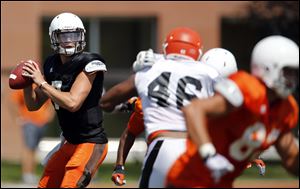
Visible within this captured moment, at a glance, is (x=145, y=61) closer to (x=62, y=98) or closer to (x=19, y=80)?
(x=62, y=98)

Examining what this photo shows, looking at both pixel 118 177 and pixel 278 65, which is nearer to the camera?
pixel 278 65

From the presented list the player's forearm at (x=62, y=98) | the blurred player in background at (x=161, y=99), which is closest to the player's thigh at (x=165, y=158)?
the blurred player in background at (x=161, y=99)

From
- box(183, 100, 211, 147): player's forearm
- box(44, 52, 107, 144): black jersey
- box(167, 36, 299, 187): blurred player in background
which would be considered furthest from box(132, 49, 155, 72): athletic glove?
box(44, 52, 107, 144): black jersey

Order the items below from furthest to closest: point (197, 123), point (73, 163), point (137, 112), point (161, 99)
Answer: point (137, 112)
point (73, 163)
point (161, 99)
point (197, 123)

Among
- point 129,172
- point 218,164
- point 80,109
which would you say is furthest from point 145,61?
point 129,172

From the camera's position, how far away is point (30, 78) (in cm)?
704

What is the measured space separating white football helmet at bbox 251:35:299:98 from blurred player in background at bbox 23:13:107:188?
188 cm

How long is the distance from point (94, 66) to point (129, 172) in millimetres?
9146

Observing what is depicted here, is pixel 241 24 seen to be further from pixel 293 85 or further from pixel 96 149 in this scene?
pixel 293 85

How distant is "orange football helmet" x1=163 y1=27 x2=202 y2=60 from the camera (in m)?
6.12

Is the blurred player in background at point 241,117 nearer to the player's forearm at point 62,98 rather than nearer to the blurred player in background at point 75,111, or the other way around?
the player's forearm at point 62,98

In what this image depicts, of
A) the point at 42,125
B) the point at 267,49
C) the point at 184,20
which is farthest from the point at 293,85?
the point at 184,20

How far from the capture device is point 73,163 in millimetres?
6984

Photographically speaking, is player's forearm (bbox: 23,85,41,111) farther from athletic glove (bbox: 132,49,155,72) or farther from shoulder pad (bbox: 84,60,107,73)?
athletic glove (bbox: 132,49,155,72)
